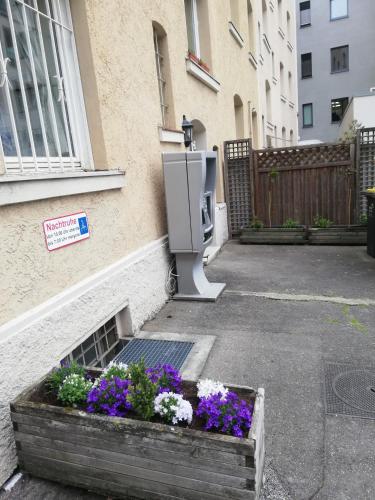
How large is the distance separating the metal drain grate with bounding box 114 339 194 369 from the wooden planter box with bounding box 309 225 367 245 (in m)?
5.20

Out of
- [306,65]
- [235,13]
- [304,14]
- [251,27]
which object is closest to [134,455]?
[235,13]

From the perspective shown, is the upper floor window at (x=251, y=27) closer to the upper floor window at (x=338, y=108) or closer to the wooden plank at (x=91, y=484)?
the wooden plank at (x=91, y=484)

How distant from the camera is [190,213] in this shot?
4770mm

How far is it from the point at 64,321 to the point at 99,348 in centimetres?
88

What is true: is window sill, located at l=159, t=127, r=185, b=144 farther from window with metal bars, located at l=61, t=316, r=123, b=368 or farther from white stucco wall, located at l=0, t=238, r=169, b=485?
window with metal bars, located at l=61, t=316, r=123, b=368

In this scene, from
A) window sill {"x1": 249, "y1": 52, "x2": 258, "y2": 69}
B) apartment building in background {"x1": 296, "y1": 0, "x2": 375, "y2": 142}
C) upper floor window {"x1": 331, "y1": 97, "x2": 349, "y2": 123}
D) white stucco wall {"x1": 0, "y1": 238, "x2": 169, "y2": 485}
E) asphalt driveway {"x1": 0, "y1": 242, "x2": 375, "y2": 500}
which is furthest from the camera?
→ upper floor window {"x1": 331, "y1": 97, "x2": 349, "y2": 123}

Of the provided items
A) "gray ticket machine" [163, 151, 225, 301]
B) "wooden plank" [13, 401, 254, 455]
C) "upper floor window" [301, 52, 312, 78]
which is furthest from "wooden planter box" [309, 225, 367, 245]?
"upper floor window" [301, 52, 312, 78]

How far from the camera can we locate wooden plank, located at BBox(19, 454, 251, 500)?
1.84m

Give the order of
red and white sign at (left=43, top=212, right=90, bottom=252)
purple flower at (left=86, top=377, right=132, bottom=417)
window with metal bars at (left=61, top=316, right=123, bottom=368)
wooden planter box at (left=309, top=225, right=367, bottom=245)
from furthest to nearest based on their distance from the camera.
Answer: wooden planter box at (left=309, top=225, right=367, bottom=245)
window with metal bars at (left=61, top=316, right=123, bottom=368)
red and white sign at (left=43, top=212, right=90, bottom=252)
purple flower at (left=86, top=377, right=132, bottom=417)

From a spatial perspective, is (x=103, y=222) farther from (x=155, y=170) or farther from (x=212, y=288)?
(x=212, y=288)

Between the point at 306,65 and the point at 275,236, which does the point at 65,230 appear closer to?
the point at 275,236

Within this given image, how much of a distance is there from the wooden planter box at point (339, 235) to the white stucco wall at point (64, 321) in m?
4.67

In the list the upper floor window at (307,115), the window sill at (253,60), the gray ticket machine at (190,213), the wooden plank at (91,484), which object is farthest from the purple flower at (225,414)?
the upper floor window at (307,115)

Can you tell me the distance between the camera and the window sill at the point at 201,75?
20.1 ft
